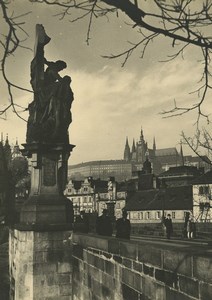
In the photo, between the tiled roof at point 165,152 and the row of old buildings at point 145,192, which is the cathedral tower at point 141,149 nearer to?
the tiled roof at point 165,152

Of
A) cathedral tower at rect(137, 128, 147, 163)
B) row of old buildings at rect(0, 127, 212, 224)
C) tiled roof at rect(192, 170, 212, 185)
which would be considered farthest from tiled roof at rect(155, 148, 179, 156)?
tiled roof at rect(192, 170, 212, 185)


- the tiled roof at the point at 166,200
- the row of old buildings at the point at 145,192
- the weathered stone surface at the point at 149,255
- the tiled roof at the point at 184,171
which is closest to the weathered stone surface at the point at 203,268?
the weathered stone surface at the point at 149,255

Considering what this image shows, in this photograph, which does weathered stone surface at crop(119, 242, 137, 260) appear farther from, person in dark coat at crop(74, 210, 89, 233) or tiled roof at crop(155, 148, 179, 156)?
tiled roof at crop(155, 148, 179, 156)

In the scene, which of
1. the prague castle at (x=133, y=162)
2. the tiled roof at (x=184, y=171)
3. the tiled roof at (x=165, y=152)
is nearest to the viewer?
the tiled roof at (x=184, y=171)

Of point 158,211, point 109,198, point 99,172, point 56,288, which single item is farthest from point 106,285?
point 99,172

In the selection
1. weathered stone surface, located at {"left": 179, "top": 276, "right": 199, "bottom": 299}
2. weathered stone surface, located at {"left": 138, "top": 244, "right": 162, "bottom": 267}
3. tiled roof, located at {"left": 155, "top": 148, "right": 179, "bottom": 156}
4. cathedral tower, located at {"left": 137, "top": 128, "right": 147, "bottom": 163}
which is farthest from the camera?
tiled roof, located at {"left": 155, "top": 148, "right": 179, "bottom": 156}

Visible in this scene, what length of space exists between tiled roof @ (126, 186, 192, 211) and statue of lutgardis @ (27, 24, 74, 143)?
4102cm

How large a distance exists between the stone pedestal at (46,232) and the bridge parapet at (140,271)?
1.42 feet

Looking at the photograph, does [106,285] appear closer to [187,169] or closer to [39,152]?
[39,152]

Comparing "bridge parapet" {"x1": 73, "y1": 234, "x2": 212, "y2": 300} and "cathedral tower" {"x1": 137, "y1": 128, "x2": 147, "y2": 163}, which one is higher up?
"cathedral tower" {"x1": 137, "y1": 128, "x2": 147, "y2": 163}

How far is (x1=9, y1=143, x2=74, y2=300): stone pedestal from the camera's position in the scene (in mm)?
8859

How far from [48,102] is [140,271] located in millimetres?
5964

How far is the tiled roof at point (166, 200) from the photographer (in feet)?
173

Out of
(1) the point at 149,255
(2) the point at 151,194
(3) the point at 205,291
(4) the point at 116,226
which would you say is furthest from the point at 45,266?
(2) the point at 151,194
